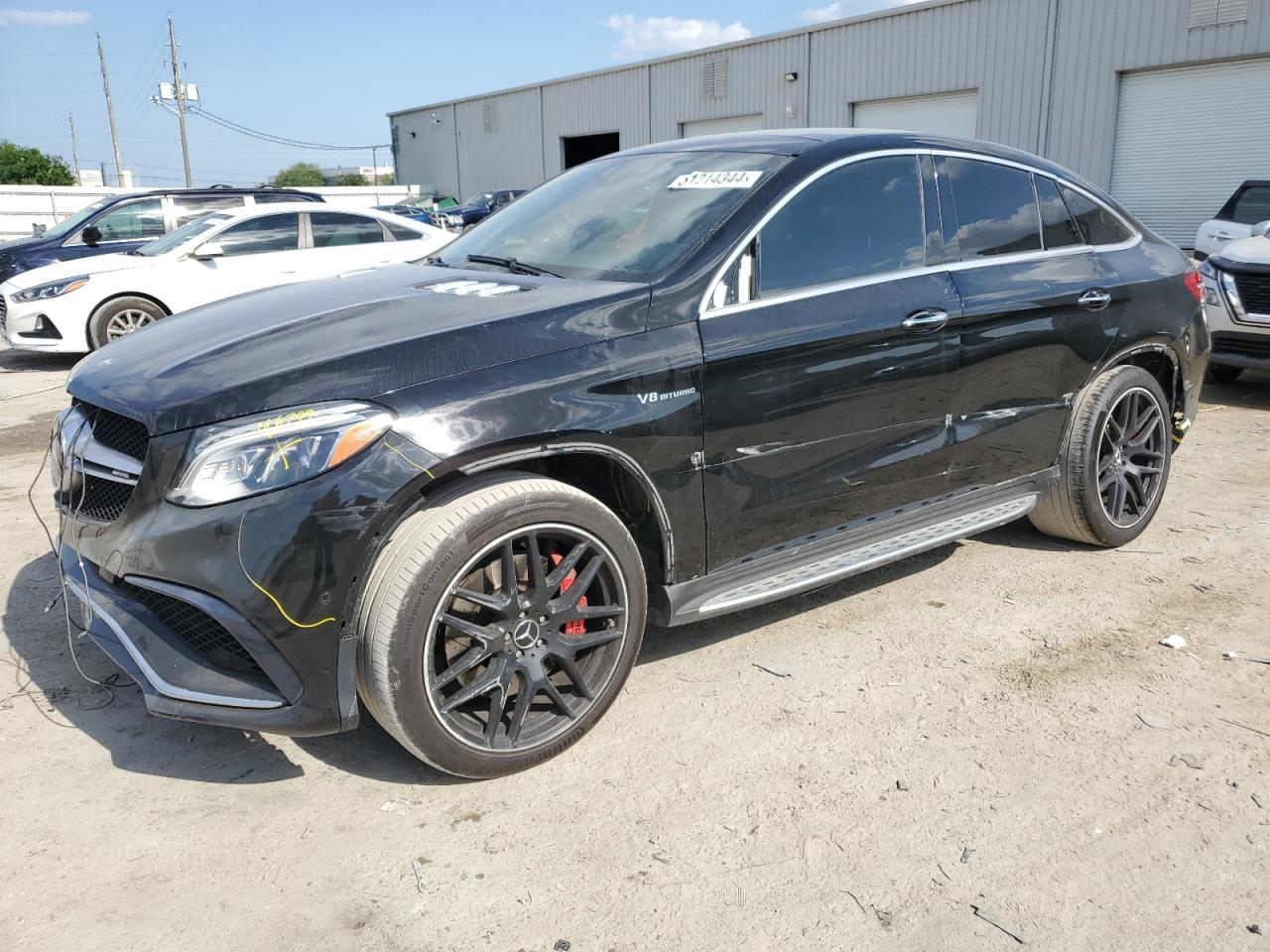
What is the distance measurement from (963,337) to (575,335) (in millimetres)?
1626

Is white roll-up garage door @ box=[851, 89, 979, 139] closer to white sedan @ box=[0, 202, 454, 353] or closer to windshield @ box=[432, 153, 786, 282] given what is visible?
white sedan @ box=[0, 202, 454, 353]

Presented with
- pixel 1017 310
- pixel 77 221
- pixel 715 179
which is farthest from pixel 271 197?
pixel 1017 310

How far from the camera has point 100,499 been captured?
9.43 feet

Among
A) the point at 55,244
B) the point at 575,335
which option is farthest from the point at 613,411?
the point at 55,244

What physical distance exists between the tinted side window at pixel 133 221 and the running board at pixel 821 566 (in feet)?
34.6

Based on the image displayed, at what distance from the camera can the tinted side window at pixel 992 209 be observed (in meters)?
3.93

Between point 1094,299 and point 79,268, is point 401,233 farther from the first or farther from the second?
point 1094,299

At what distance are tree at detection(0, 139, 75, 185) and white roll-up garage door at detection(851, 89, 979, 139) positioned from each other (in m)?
43.3

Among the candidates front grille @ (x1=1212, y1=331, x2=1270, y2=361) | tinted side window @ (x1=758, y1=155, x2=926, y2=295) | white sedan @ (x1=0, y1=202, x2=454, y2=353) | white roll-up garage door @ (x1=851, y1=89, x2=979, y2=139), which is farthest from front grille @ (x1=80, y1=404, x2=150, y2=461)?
white roll-up garage door @ (x1=851, y1=89, x2=979, y2=139)

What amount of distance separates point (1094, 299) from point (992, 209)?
640mm

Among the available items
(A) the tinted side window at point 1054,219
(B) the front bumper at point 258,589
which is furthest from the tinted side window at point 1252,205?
(B) the front bumper at point 258,589

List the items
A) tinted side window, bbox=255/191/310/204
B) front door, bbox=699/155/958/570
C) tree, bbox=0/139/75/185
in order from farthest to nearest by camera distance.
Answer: tree, bbox=0/139/75/185, tinted side window, bbox=255/191/310/204, front door, bbox=699/155/958/570

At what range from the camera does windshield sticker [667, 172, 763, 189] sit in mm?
3471

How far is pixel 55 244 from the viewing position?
1120 cm
